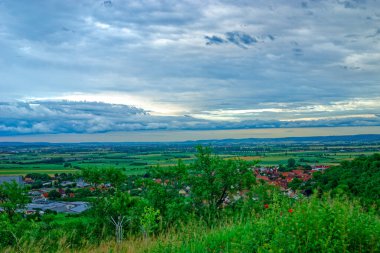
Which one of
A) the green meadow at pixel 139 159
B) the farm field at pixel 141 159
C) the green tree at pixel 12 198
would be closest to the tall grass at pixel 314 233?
the green tree at pixel 12 198

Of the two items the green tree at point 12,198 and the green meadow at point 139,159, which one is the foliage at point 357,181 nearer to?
the green tree at point 12,198

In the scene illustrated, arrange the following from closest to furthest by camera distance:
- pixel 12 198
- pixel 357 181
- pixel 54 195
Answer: pixel 12 198
pixel 357 181
pixel 54 195

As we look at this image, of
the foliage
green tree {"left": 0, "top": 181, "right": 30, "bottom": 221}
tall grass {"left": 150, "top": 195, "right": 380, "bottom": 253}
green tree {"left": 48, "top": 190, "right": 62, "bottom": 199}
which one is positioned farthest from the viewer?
green tree {"left": 48, "top": 190, "right": 62, "bottom": 199}

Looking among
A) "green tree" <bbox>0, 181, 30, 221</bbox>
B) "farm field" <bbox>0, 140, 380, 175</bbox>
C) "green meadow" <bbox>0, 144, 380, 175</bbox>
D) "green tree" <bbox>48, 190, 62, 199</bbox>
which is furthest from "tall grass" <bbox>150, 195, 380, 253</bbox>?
"green tree" <bbox>48, 190, 62, 199</bbox>

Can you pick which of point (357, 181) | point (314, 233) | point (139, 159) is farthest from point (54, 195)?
point (139, 159)

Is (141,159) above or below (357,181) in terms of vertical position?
below

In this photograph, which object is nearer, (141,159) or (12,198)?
(12,198)

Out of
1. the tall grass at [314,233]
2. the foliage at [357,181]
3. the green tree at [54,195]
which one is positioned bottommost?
the green tree at [54,195]

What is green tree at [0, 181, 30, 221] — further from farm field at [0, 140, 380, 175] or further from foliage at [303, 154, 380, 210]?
farm field at [0, 140, 380, 175]

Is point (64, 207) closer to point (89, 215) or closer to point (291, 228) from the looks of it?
point (89, 215)

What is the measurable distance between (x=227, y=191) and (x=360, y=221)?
855 centimetres

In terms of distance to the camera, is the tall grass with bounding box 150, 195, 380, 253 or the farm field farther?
the farm field

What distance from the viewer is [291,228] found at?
5.59 meters

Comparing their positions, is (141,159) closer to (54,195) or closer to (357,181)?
(54,195)
